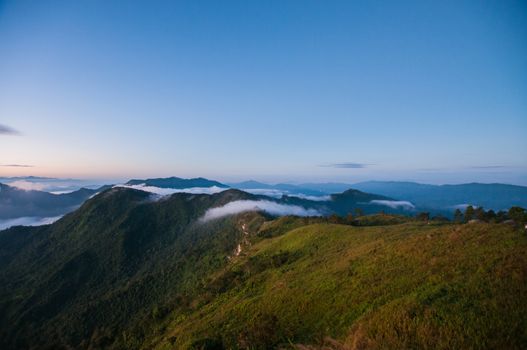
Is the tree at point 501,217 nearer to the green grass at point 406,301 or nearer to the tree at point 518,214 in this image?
the tree at point 518,214

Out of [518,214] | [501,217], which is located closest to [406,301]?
[518,214]

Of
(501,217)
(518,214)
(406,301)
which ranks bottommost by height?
(501,217)

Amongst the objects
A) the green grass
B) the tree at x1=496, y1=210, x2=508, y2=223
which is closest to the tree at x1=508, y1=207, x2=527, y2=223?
the tree at x1=496, y1=210, x2=508, y2=223

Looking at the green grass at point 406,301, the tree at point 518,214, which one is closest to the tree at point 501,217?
the tree at point 518,214

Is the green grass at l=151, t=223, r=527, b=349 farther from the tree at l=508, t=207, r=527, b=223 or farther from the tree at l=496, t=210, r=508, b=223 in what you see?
the tree at l=496, t=210, r=508, b=223

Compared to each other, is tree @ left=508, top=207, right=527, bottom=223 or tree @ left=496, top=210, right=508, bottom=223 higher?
tree @ left=508, top=207, right=527, bottom=223

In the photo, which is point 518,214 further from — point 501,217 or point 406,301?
point 406,301

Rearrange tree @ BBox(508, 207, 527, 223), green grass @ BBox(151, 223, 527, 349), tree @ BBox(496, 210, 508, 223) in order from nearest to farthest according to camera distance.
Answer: green grass @ BBox(151, 223, 527, 349), tree @ BBox(508, 207, 527, 223), tree @ BBox(496, 210, 508, 223)

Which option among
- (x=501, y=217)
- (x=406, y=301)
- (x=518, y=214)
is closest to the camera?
(x=406, y=301)

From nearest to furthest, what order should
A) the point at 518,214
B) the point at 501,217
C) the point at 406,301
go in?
the point at 406,301 < the point at 518,214 < the point at 501,217
